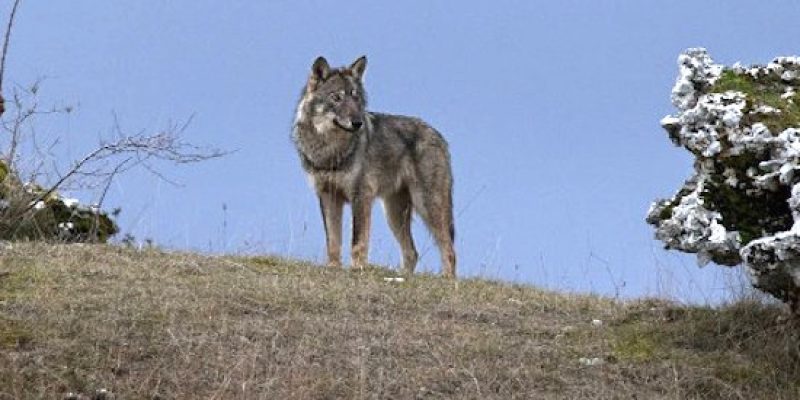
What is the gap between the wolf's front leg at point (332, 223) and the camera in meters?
15.0

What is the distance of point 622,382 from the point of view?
9.59 meters

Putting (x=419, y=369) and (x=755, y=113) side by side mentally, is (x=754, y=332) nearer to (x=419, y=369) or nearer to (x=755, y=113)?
(x=755, y=113)

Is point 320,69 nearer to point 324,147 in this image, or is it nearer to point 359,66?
point 359,66

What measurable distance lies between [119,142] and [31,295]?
1.70 metres

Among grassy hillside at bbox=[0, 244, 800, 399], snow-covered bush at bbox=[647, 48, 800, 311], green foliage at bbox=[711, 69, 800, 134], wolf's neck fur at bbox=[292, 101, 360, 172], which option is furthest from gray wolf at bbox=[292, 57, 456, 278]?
snow-covered bush at bbox=[647, 48, 800, 311]

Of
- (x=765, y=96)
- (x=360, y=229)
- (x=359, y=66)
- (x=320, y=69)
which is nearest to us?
(x=765, y=96)

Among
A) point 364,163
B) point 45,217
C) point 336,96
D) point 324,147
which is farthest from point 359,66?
point 45,217

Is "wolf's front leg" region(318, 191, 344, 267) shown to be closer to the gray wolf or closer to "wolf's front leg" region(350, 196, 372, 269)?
the gray wolf

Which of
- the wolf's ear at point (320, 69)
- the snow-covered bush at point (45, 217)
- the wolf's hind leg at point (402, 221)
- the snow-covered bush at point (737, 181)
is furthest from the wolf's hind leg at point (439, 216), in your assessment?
the snow-covered bush at point (737, 181)

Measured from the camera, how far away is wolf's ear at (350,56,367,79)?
15.5 m

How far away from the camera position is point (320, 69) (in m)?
15.4

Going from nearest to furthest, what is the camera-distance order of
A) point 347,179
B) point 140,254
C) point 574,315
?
point 574,315
point 140,254
point 347,179

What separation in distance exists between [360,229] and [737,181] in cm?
585

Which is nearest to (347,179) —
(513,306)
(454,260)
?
(454,260)
